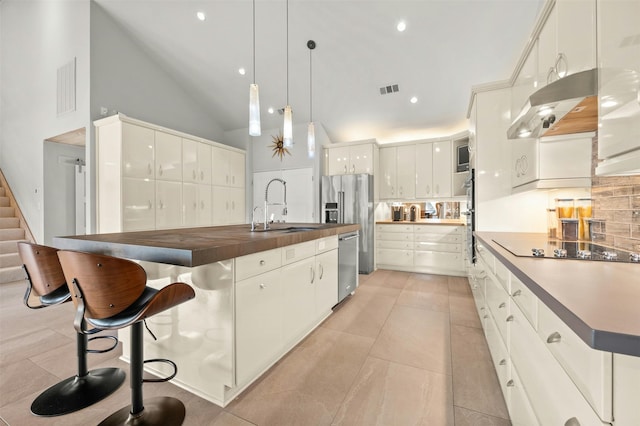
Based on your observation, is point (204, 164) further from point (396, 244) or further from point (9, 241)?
point (396, 244)

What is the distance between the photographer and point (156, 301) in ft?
Result: 3.84

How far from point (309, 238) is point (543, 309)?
156 centimetres

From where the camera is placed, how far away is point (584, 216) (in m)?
1.90

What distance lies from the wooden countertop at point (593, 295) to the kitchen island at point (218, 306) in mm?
1312

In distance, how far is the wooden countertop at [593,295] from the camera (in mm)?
522

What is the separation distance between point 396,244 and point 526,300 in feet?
12.4

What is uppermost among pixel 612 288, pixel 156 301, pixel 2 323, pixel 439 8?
pixel 439 8

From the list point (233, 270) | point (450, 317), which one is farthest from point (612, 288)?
point (450, 317)

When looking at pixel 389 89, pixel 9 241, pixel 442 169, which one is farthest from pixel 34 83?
pixel 442 169

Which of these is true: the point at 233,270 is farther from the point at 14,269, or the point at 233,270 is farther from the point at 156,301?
the point at 14,269

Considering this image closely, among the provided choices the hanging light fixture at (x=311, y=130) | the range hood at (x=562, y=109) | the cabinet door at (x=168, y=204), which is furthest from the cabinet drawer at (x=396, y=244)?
the cabinet door at (x=168, y=204)

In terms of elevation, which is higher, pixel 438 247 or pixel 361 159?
pixel 361 159

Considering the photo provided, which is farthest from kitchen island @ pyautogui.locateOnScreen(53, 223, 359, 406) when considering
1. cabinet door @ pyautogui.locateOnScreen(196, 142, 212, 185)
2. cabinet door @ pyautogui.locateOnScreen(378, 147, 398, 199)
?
cabinet door @ pyautogui.locateOnScreen(378, 147, 398, 199)

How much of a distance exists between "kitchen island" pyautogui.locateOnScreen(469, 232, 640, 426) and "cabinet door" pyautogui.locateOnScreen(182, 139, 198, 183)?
478 cm
